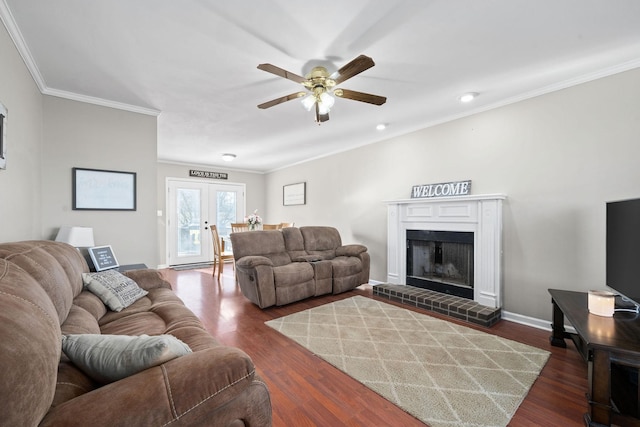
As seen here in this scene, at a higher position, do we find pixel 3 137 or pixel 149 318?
pixel 3 137

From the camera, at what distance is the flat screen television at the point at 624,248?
1.84 m

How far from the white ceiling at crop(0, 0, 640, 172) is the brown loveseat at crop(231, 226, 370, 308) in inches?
71.3

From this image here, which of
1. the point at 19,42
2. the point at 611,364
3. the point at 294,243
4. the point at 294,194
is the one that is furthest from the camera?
the point at 294,194

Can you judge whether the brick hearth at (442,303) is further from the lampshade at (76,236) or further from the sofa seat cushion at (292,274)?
the lampshade at (76,236)

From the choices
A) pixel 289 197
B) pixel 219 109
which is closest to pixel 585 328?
pixel 219 109

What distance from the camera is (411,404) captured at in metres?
1.73

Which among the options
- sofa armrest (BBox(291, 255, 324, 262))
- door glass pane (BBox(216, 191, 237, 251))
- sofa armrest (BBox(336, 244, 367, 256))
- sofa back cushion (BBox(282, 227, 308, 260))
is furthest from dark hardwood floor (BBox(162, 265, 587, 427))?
door glass pane (BBox(216, 191, 237, 251))

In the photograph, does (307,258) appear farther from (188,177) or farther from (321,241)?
(188,177)

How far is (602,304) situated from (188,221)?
6953mm

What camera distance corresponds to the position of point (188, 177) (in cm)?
664

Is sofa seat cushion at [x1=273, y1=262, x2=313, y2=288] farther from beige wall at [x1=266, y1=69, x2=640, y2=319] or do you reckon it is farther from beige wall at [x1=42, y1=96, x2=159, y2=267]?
beige wall at [x1=266, y1=69, x2=640, y2=319]

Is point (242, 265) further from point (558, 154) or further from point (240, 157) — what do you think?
point (558, 154)

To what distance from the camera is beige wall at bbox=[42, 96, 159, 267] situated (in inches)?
116

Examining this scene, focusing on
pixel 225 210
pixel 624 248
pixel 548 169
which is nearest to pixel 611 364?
pixel 624 248
